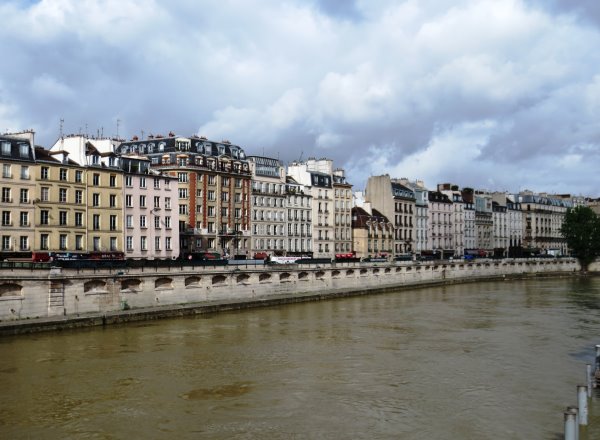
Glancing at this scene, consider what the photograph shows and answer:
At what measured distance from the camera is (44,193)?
55.7 m

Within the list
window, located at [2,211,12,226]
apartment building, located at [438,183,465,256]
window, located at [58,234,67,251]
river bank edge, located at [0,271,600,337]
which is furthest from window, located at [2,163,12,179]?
apartment building, located at [438,183,465,256]

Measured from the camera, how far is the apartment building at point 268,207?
80625 millimetres

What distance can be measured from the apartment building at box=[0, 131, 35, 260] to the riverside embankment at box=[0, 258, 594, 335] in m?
12.4

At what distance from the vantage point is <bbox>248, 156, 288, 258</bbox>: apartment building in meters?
80.6

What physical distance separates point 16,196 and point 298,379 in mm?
34664

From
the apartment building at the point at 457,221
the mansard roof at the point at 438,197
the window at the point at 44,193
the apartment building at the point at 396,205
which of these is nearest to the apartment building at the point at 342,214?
the apartment building at the point at 396,205

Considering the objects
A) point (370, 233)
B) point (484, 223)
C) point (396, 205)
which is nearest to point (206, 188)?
point (370, 233)

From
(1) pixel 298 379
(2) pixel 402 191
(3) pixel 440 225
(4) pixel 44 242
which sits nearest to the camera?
(1) pixel 298 379

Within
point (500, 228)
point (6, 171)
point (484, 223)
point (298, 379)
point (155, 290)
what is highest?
point (6, 171)

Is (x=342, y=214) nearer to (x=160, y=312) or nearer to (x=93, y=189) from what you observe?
(x=93, y=189)

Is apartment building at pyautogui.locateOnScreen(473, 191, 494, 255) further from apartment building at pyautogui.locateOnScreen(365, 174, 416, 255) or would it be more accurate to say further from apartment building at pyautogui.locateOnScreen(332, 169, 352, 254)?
apartment building at pyautogui.locateOnScreen(332, 169, 352, 254)

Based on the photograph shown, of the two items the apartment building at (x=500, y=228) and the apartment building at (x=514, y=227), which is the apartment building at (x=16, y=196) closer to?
the apartment building at (x=500, y=228)

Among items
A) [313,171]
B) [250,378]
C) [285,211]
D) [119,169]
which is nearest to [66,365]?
[250,378]

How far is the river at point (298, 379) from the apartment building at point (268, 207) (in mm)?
33540
